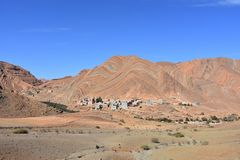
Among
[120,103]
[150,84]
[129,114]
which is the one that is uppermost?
[150,84]

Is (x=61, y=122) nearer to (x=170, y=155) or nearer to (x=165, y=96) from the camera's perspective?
(x=170, y=155)

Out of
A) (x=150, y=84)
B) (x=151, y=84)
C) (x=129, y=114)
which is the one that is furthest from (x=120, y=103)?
A: (x=151, y=84)

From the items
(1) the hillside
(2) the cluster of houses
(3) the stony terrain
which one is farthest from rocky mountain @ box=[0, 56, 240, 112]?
(2) the cluster of houses

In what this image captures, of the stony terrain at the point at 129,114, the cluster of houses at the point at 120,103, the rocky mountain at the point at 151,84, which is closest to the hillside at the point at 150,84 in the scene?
the rocky mountain at the point at 151,84

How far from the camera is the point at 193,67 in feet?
645

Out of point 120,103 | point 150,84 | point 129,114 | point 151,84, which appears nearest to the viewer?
point 129,114

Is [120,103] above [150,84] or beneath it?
beneath

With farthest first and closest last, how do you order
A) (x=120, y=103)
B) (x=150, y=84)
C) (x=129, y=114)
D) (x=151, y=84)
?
(x=151, y=84) < (x=150, y=84) < (x=120, y=103) < (x=129, y=114)

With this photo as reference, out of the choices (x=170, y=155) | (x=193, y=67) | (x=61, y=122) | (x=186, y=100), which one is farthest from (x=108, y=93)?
(x=170, y=155)

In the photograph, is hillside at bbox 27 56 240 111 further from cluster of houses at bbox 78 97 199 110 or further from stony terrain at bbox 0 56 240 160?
cluster of houses at bbox 78 97 199 110

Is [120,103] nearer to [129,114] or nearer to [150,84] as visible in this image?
[129,114]

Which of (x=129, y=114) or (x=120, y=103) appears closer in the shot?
(x=129, y=114)

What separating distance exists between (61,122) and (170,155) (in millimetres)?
35841

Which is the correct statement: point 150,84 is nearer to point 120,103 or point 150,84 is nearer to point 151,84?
point 151,84
